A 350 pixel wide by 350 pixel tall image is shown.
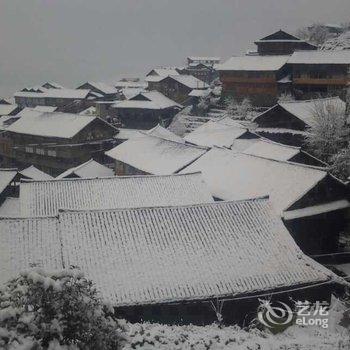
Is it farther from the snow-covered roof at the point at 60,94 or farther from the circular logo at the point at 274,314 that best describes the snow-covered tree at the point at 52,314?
the snow-covered roof at the point at 60,94

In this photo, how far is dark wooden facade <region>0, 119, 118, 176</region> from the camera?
41.7m

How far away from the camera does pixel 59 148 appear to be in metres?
41.6

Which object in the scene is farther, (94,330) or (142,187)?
(142,187)

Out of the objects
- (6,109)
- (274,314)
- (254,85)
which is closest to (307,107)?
(254,85)

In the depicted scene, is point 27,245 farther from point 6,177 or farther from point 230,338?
point 6,177

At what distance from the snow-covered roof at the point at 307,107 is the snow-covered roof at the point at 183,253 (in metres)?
17.7

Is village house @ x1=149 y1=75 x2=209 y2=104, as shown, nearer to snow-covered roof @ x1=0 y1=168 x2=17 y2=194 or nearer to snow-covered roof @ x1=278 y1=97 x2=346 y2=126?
snow-covered roof @ x1=278 y1=97 x2=346 y2=126

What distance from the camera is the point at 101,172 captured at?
35.6 m

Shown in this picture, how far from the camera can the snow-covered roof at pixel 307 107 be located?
1284 inches

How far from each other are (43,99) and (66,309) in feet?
212

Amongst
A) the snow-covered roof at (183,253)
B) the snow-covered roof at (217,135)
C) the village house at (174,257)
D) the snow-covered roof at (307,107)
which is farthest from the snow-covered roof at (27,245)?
the snow-covered roof at (307,107)

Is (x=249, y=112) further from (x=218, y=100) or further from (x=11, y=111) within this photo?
(x=11, y=111)

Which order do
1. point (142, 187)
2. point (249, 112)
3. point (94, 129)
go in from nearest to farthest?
point (142, 187) → point (94, 129) → point (249, 112)

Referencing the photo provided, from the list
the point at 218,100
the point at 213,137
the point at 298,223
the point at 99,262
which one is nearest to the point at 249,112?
the point at 218,100
